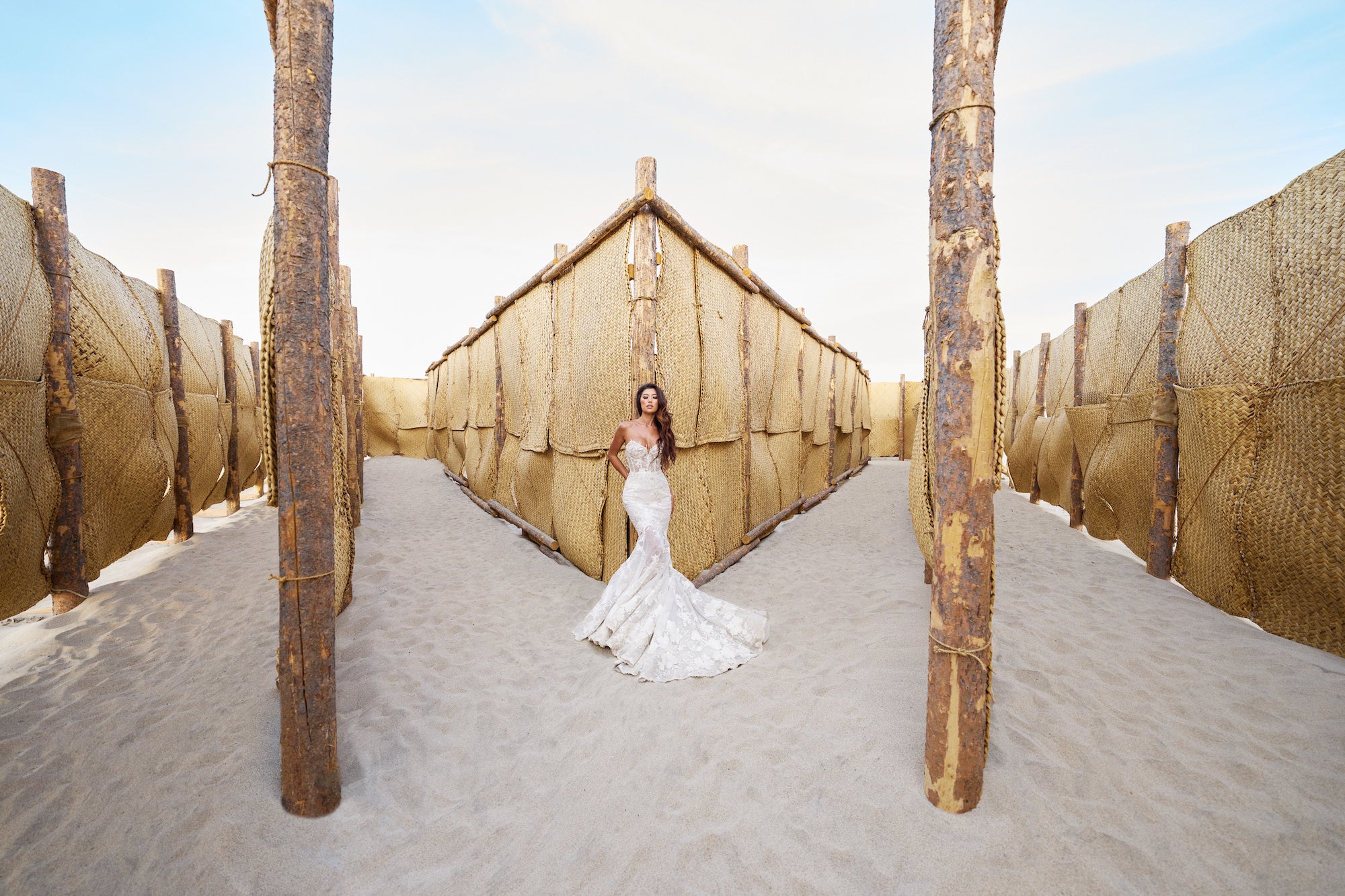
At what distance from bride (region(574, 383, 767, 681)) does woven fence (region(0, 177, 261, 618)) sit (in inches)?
143

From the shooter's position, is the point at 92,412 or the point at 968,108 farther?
the point at 92,412

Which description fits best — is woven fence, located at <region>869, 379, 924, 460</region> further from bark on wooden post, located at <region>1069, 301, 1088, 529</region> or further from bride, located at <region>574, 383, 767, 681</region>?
bride, located at <region>574, 383, 767, 681</region>

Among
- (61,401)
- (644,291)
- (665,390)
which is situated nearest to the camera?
(61,401)

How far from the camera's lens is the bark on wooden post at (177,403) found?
5.58 meters

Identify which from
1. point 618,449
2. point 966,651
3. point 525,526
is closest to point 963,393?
point 966,651

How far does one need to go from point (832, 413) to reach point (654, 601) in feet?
24.9

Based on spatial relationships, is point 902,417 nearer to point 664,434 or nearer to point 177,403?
point 664,434

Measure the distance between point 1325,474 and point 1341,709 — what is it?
1.29m

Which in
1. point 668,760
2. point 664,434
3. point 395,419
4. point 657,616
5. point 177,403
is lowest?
point 668,760

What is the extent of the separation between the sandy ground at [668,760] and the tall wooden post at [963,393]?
295 millimetres

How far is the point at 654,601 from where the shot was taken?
3.29 m

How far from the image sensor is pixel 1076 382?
6664 mm

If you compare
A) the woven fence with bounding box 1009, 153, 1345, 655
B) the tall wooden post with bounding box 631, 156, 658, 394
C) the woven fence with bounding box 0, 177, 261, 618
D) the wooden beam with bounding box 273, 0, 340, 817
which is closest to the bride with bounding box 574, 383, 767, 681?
the tall wooden post with bounding box 631, 156, 658, 394

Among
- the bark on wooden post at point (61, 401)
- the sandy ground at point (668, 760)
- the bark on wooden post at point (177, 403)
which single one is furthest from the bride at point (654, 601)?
the bark on wooden post at point (177, 403)
